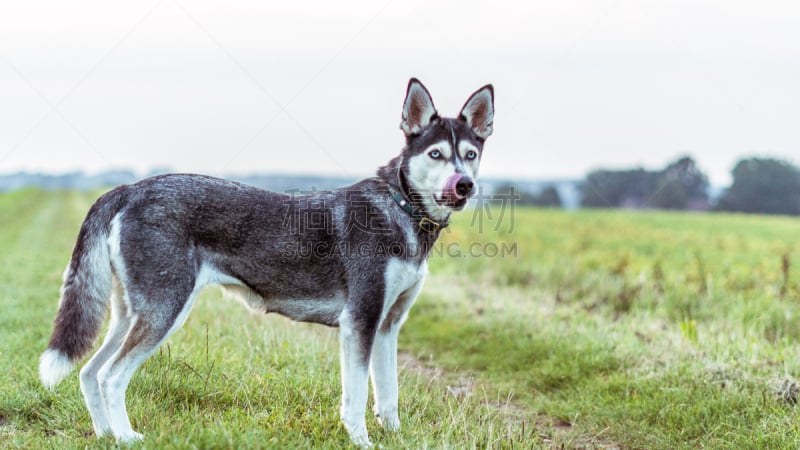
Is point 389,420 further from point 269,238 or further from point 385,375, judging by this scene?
point 269,238

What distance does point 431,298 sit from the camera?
1305 centimetres

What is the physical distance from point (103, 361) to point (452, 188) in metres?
3.36

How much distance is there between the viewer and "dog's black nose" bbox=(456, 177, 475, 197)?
18.6 ft

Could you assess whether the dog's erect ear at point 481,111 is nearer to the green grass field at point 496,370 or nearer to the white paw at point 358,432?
the green grass field at point 496,370

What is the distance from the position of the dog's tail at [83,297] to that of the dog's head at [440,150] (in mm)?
2598

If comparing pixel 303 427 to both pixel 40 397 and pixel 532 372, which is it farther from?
pixel 532 372

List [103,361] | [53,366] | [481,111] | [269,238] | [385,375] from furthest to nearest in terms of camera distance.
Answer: [481,111], [385,375], [269,238], [103,361], [53,366]

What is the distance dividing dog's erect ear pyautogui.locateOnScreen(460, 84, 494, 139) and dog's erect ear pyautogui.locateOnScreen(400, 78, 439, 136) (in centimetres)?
36

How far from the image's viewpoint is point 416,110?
6148 millimetres

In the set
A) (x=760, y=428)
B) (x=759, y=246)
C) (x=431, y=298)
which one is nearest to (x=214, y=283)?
(x=760, y=428)

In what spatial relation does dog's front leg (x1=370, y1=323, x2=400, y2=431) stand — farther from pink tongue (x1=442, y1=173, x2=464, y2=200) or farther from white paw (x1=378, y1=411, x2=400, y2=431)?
pink tongue (x1=442, y1=173, x2=464, y2=200)

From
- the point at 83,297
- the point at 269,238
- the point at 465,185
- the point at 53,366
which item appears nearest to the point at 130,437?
the point at 53,366

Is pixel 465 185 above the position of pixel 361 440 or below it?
above

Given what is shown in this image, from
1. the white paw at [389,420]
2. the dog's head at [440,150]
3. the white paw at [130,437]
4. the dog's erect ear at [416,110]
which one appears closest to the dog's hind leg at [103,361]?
the white paw at [130,437]
